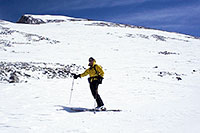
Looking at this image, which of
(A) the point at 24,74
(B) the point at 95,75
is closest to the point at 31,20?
(A) the point at 24,74

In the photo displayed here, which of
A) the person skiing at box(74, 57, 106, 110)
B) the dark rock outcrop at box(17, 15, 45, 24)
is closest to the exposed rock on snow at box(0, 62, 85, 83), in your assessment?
the person skiing at box(74, 57, 106, 110)

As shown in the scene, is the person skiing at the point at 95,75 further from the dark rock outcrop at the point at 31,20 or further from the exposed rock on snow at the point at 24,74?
the dark rock outcrop at the point at 31,20

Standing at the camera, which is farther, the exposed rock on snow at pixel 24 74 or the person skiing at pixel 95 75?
the exposed rock on snow at pixel 24 74

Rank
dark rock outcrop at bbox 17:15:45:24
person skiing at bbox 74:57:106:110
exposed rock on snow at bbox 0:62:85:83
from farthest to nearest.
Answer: dark rock outcrop at bbox 17:15:45:24 → exposed rock on snow at bbox 0:62:85:83 → person skiing at bbox 74:57:106:110

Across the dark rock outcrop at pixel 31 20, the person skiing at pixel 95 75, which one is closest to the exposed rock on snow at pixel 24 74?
the person skiing at pixel 95 75

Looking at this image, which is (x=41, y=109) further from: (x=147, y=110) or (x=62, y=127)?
(x=147, y=110)

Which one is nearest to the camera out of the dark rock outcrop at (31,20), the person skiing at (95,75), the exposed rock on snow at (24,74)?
the person skiing at (95,75)

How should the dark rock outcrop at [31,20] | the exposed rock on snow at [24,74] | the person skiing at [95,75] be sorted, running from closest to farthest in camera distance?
the person skiing at [95,75] → the exposed rock on snow at [24,74] → the dark rock outcrop at [31,20]

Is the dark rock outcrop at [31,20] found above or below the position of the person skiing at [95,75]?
above

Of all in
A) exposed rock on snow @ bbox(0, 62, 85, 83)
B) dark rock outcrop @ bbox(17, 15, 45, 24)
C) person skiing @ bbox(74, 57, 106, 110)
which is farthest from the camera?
dark rock outcrop @ bbox(17, 15, 45, 24)

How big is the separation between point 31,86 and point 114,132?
7245mm

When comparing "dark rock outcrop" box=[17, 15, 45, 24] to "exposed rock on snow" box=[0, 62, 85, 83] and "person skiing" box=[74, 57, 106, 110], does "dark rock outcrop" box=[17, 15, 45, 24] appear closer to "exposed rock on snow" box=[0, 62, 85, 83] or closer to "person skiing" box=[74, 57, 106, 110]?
"exposed rock on snow" box=[0, 62, 85, 83]

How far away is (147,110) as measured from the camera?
7.57 metres

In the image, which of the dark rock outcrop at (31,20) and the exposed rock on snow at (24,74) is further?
the dark rock outcrop at (31,20)
